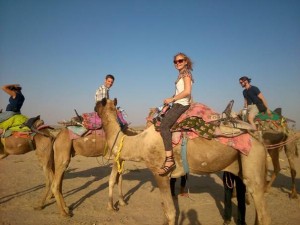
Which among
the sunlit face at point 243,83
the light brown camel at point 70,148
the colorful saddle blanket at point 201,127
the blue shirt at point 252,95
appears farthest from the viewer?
the sunlit face at point 243,83

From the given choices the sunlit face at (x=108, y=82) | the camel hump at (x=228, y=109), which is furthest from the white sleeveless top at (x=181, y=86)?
the sunlit face at (x=108, y=82)

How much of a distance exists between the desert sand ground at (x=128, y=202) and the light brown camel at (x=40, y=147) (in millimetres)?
793

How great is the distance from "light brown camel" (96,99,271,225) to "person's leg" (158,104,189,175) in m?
0.16

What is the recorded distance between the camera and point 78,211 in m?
7.23

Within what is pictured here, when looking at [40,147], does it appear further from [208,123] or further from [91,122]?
[208,123]

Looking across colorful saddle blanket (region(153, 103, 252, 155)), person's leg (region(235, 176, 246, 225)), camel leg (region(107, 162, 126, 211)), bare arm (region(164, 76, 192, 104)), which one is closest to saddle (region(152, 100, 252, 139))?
colorful saddle blanket (region(153, 103, 252, 155))

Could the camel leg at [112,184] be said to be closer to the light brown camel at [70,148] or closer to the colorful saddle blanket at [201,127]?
the light brown camel at [70,148]

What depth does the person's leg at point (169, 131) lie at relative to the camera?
449 cm

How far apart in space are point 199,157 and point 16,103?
7.00 meters

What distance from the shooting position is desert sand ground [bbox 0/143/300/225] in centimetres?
652

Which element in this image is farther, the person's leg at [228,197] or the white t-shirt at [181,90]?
the person's leg at [228,197]

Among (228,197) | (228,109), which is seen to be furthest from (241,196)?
(228,109)

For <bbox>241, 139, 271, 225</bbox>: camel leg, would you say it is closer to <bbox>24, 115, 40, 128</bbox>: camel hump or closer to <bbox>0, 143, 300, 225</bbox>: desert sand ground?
<bbox>0, 143, 300, 225</bbox>: desert sand ground

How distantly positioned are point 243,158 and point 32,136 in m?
6.49
